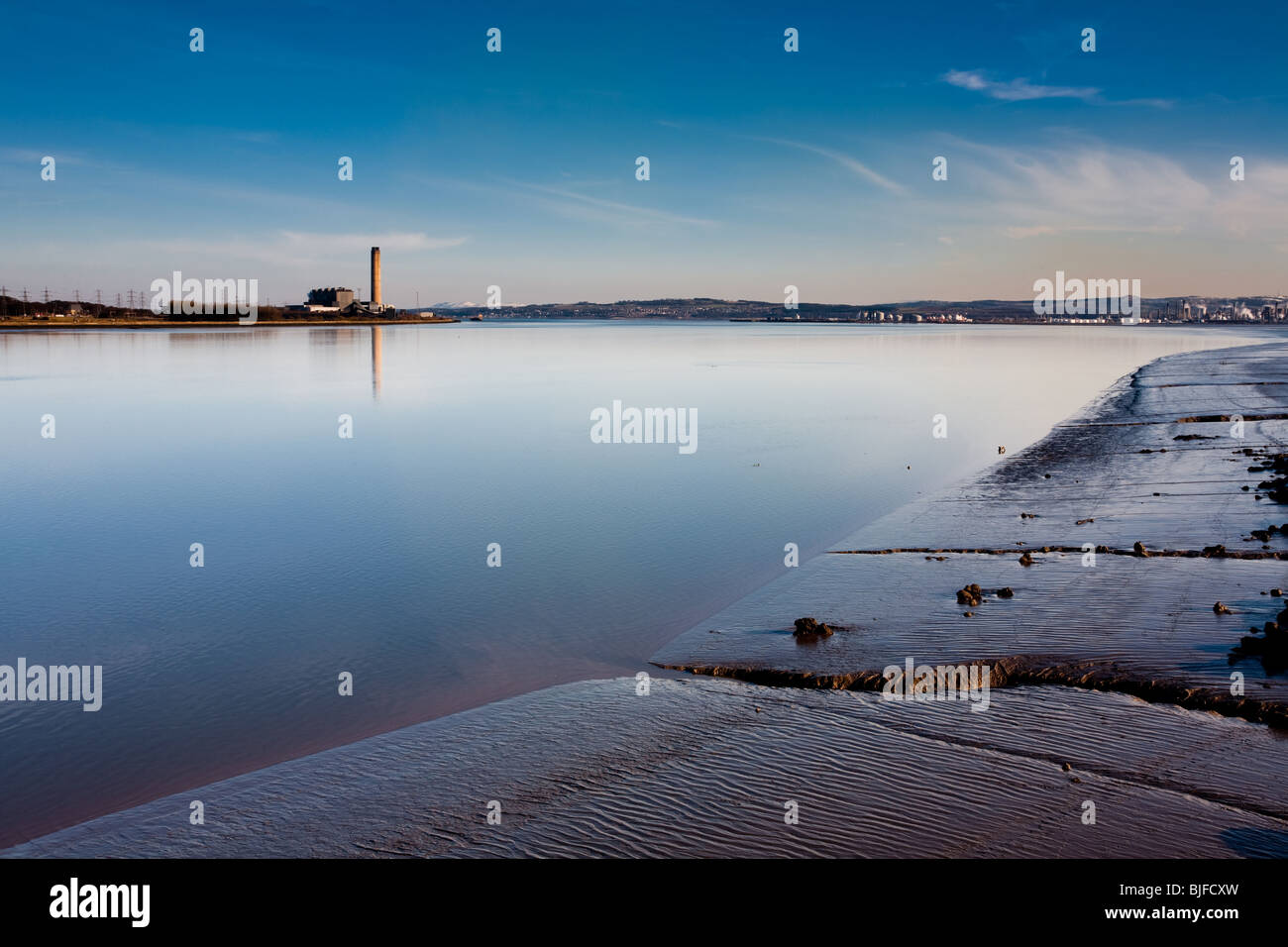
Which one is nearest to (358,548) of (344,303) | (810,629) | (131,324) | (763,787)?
(810,629)

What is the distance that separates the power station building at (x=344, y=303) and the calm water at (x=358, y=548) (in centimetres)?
15333

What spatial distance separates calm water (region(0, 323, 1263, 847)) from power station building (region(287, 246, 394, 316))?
503 ft

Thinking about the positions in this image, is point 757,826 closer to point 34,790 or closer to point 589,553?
point 34,790

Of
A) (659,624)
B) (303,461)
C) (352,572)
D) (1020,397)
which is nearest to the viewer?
(659,624)

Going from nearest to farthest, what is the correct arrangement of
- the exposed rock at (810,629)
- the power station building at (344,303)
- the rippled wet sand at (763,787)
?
1. the rippled wet sand at (763,787)
2. the exposed rock at (810,629)
3. the power station building at (344,303)

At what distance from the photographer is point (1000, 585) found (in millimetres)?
9672

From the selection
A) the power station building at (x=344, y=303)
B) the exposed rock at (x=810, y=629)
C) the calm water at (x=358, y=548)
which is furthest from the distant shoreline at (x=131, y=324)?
the exposed rock at (x=810, y=629)

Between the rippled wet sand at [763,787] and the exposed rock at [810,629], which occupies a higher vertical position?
the exposed rock at [810,629]

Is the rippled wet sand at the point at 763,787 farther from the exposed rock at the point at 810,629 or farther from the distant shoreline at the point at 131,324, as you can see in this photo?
the distant shoreline at the point at 131,324

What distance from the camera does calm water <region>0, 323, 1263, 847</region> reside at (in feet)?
22.2

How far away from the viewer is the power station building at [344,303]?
7036 inches

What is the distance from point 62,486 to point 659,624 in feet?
41.0

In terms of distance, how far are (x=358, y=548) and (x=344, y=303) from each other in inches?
7529
